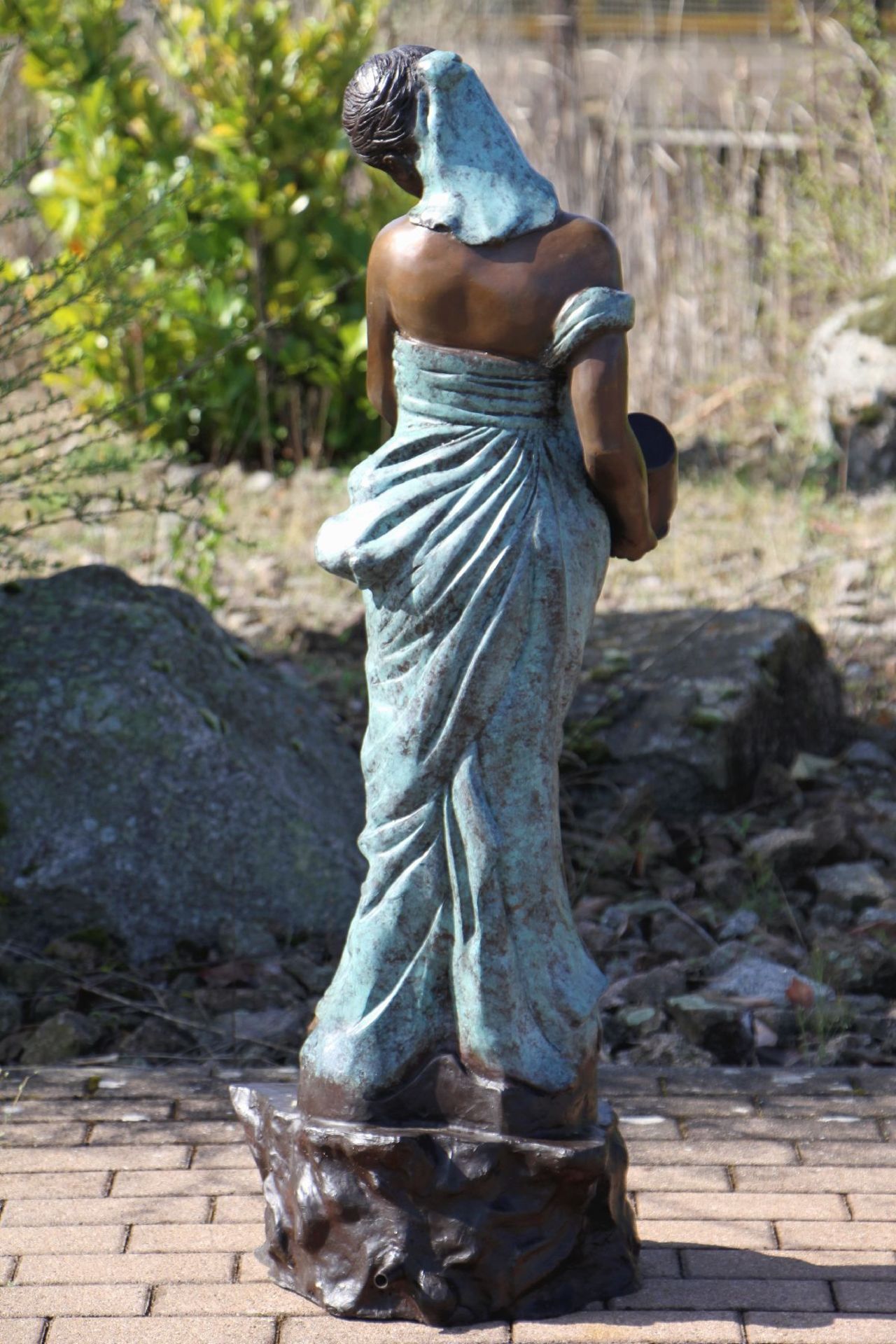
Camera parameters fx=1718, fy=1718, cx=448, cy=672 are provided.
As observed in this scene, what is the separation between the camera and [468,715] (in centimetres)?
299

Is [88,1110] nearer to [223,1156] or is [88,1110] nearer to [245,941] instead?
[223,1156]

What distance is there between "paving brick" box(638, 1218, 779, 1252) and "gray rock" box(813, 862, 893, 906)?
194 centimetres

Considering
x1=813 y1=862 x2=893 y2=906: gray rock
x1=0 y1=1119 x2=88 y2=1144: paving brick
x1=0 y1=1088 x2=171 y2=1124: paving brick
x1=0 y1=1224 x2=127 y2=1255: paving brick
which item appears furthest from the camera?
x1=813 y1=862 x2=893 y2=906: gray rock

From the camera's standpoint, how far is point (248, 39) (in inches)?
349

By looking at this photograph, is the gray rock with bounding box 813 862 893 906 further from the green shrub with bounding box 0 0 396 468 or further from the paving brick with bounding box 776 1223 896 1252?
the green shrub with bounding box 0 0 396 468

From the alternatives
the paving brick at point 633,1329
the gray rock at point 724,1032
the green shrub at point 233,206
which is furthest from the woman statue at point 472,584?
the green shrub at point 233,206

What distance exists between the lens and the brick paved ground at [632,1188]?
3057 millimetres

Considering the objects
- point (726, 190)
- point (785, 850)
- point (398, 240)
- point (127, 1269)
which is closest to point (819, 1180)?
point (127, 1269)

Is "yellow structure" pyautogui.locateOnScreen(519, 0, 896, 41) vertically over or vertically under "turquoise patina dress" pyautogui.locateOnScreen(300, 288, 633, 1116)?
under

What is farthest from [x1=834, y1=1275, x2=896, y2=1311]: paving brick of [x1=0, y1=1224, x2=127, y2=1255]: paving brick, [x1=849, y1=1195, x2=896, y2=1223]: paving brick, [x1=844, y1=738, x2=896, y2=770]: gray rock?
[x1=844, y1=738, x2=896, y2=770]: gray rock

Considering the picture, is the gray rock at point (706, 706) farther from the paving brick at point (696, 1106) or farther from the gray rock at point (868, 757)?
the paving brick at point (696, 1106)

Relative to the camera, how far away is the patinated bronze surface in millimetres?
2938

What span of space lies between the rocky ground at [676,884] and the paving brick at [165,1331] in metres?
1.28

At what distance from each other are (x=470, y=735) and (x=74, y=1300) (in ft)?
4.18
